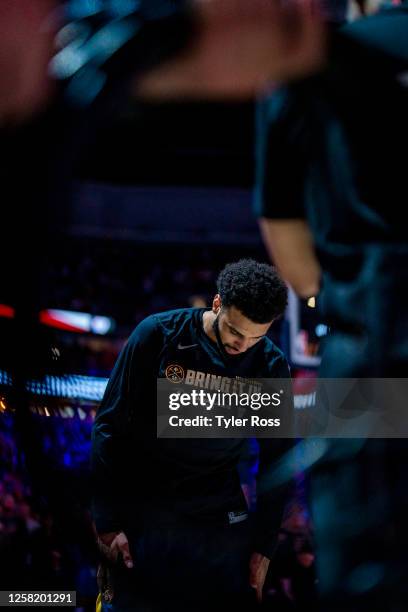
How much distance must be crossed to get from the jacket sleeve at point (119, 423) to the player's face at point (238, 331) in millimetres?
129

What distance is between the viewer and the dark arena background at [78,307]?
2.06 feet

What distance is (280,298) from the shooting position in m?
1.29

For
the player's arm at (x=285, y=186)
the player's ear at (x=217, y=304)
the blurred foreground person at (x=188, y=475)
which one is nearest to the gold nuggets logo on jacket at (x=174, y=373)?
the blurred foreground person at (x=188, y=475)

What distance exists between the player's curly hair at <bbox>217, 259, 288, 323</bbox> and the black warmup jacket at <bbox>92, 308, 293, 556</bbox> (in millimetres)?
77

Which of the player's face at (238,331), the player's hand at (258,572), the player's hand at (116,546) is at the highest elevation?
the player's face at (238,331)


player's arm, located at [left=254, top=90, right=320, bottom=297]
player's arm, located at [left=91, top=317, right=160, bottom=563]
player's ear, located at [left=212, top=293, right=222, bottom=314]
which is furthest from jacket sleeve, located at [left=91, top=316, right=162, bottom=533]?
player's arm, located at [left=254, top=90, right=320, bottom=297]

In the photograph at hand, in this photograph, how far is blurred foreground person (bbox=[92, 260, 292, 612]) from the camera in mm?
1289

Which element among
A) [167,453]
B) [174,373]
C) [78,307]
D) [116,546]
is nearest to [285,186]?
[174,373]

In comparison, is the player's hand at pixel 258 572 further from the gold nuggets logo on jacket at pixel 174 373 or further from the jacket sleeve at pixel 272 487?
the gold nuggets logo on jacket at pixel 174 373

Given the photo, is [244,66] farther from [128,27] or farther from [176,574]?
[176,574]

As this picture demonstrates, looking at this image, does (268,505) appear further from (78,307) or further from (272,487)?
(78,307)

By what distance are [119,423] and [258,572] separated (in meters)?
0.39

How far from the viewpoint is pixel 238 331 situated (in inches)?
50.9

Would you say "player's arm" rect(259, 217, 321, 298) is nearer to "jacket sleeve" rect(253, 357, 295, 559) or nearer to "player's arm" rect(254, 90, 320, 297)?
"player's arm" rect(254, 90, 320, 297)
